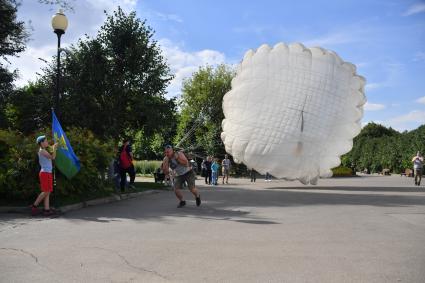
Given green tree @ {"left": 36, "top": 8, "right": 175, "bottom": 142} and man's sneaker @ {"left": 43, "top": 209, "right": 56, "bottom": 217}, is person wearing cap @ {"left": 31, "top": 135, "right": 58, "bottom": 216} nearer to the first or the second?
man's sneaker @ {"left": 43, "top": 209, "right": 56, "bottom": 217}

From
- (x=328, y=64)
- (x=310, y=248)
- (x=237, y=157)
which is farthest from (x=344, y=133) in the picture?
(x=310, y=248)

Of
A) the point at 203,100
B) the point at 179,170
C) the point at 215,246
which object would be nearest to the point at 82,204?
the point at 179,170

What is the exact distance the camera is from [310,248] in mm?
6793

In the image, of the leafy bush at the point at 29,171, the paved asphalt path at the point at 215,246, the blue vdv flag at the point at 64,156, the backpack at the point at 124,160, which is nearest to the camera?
the paved asphalt path at the point at 215,246

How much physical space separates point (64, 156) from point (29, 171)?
1136 mm

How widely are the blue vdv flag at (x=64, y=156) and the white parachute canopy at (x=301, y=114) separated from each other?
11.1 m

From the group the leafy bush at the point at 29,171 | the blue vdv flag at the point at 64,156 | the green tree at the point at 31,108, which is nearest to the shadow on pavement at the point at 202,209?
the leafy bush at the point at 29,171

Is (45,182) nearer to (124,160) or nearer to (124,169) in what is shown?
(124,160)

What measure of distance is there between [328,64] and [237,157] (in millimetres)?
5891

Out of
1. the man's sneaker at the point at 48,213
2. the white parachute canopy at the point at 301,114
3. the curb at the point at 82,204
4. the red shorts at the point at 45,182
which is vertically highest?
the white parachute canopy at the point at 301,114

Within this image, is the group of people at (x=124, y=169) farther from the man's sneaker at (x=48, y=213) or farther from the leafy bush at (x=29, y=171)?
the leafy bush at (x=29, y=171)

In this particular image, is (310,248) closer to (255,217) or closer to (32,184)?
(255,217)

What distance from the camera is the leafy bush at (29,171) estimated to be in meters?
11.7

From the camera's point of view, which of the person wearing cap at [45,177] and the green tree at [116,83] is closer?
the person wearing cap at [45,177]
